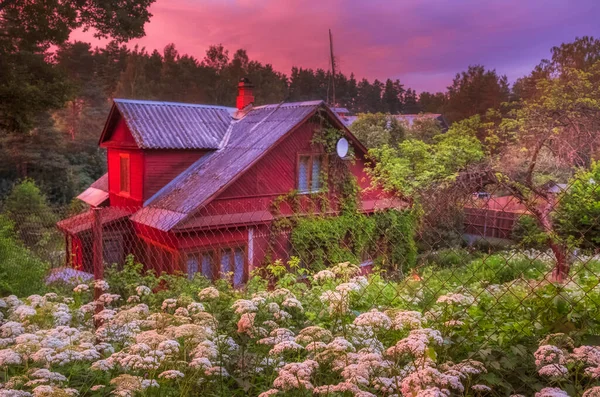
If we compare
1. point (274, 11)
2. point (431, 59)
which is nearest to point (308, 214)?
point (274, 11)

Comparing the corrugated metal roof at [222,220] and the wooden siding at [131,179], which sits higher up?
the wooden siding at [131,179]

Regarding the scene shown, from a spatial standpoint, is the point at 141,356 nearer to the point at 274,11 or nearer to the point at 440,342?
the point at 440,342

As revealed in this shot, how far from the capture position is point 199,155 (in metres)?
14.1

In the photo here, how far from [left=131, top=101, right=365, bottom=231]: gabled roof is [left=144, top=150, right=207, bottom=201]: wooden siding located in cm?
17

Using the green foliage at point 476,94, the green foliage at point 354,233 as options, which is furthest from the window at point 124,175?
the green foliage at point 476,94

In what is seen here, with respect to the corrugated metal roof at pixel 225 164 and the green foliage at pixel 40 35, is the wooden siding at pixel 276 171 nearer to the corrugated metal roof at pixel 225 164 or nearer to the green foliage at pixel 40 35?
the corrugated metal roof at pixel 225 164

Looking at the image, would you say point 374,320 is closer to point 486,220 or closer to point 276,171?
point 486,220

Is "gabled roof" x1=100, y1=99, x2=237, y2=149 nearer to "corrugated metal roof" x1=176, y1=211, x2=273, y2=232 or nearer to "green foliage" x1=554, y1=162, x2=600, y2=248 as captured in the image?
"corrugated metal roof" x1=176, y1=211, x2=273, y2=232

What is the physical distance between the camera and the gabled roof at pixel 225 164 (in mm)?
11312

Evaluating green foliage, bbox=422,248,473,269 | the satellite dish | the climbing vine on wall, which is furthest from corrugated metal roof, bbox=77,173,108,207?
green foliage, bbox=422,248,473,269

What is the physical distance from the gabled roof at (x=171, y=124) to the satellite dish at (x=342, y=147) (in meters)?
3.81

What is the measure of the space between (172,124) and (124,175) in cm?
231

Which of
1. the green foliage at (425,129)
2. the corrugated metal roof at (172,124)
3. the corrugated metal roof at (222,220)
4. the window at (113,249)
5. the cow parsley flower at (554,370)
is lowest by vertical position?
the window at (113,249)

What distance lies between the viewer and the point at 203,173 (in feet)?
42.8
